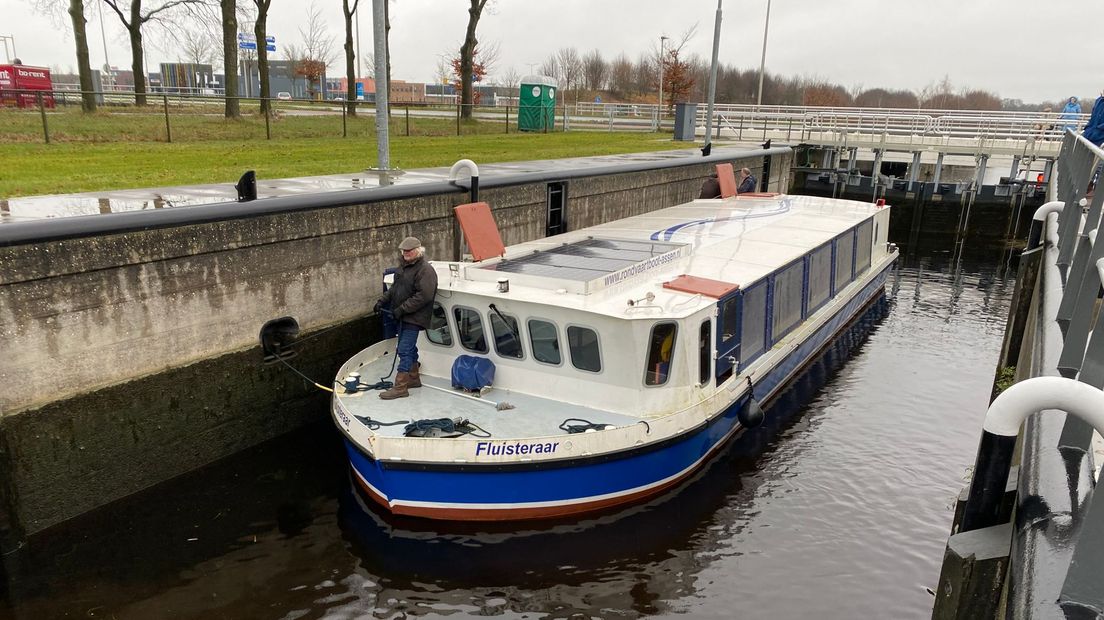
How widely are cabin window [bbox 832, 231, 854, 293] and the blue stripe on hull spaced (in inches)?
286

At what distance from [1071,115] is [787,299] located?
2847 centimetres

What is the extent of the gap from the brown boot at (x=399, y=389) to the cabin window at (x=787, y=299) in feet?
19.1

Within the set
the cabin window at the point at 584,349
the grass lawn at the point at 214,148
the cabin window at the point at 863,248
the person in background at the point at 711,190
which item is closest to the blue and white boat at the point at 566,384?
the cabin window at the point at 584,349

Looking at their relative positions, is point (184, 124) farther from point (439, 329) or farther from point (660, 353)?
point (660, 353)

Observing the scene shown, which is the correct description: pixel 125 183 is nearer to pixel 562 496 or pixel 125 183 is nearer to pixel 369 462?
pixel 369 462

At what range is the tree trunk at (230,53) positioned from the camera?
79.4 feet

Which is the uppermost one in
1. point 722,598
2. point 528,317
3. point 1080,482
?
point 1080,482

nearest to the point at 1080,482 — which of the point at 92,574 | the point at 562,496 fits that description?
the point at 562,496

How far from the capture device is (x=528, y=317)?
29.9ft

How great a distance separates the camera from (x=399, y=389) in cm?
946

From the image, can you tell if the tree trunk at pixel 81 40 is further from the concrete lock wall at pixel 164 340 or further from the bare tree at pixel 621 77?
the bare tree at pixel 621 77

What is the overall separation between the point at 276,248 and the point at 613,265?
4710 millimetres

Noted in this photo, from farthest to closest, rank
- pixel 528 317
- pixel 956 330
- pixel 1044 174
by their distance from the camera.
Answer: pixel 1044 174 < pixel 956 330 < pixel 528 317

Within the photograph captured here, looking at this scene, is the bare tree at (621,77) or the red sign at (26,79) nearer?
the red sign at (26,79)
